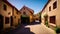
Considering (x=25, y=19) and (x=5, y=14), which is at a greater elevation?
(x=5, y=14)

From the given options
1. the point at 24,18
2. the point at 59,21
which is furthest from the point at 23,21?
the point at 59,21

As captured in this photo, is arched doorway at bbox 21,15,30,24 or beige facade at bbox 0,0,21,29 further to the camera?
arched doorway at bbox 21,15,30,24

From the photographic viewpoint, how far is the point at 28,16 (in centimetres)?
3903

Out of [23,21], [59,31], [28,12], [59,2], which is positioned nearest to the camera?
[59,31]

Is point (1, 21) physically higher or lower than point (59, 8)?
lower

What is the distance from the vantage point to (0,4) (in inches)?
512

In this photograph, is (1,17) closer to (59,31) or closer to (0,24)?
(0,24)

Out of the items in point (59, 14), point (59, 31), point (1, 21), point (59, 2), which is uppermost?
point (59, 2)

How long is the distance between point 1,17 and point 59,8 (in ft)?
27.5

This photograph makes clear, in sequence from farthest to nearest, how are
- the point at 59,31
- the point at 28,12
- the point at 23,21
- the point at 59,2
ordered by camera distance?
the point at 28,12
the point at 23,21
the point at 59,2
the point at 59,31

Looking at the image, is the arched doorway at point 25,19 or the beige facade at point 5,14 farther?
the arched doorway at point 25,19

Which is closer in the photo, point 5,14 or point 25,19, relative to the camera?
point 5,14

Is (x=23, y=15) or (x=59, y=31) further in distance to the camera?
(x=23, y=15)

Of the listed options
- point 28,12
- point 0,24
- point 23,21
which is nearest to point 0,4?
point 0,24
